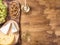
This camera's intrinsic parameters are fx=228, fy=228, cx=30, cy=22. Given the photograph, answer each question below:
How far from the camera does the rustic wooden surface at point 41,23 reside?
1.93 meters

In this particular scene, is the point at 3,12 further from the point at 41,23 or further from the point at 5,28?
the point at 41,23

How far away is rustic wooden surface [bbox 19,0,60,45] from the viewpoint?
76.1 inches

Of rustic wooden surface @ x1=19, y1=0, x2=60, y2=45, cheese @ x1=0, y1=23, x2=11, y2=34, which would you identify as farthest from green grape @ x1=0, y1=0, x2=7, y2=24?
rustic wooden surface @ x1=19, y1=0, x2=60, y2=45

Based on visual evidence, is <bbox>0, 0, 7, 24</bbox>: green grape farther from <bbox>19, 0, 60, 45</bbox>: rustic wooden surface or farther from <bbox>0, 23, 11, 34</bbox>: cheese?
<bbox>19, 0, 60, 45</bbox>: rustic wooden surface

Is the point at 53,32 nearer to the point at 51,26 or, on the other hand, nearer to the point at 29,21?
the point at 51,26

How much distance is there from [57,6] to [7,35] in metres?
0.49

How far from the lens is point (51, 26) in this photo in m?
1.95

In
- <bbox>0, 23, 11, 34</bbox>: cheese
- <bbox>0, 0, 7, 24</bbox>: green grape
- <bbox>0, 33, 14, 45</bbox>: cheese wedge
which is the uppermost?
<bbox>0, 0, 7, 24</bbox>: green grape

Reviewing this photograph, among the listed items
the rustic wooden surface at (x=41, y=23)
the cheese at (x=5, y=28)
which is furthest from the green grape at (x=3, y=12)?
Result: the rustic wooden surface at (x=41, y=23)

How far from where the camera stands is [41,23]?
194 cm

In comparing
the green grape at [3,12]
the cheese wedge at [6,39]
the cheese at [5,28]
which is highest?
the green grape at [3,12]

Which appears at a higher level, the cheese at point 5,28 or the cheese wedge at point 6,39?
the cheese at point 5,28

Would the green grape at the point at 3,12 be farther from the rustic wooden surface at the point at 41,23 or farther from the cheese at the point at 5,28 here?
the rustic wooden surface at the point at 41,23

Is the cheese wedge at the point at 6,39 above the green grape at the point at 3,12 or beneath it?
beneath
